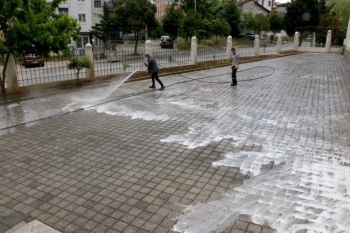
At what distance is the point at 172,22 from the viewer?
43.6 m

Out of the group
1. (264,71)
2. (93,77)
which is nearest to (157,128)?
(93,77)

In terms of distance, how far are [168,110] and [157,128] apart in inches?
69.7

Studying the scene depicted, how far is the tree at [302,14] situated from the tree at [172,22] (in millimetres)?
14786

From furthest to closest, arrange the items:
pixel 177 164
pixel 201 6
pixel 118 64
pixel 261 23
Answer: pixel 261 23
pixel 201 6
pixel 118 64
pixel 177 164

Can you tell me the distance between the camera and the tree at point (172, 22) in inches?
1675

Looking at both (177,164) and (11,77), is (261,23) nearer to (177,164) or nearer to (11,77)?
(11,77)

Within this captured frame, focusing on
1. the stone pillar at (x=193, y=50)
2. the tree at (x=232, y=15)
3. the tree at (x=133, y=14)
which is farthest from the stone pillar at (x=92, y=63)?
the tree at (x=232, y=15)

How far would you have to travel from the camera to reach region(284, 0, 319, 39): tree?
106 ft

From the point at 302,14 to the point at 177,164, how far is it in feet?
106

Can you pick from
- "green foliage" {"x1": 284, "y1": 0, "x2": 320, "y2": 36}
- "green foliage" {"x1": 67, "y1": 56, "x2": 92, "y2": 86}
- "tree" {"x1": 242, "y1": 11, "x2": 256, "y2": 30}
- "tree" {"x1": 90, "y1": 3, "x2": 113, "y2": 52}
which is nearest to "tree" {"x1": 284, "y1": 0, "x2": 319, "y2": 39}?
"green foliage" {"x1": 284, "y1": 0, "x2": 320, "y2": 36}

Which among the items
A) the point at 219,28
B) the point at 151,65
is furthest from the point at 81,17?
the point at 151,65

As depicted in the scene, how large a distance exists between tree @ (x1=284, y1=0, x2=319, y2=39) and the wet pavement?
24.8m

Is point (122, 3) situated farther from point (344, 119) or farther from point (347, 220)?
point (347, 220)

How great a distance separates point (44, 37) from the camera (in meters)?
10.4
